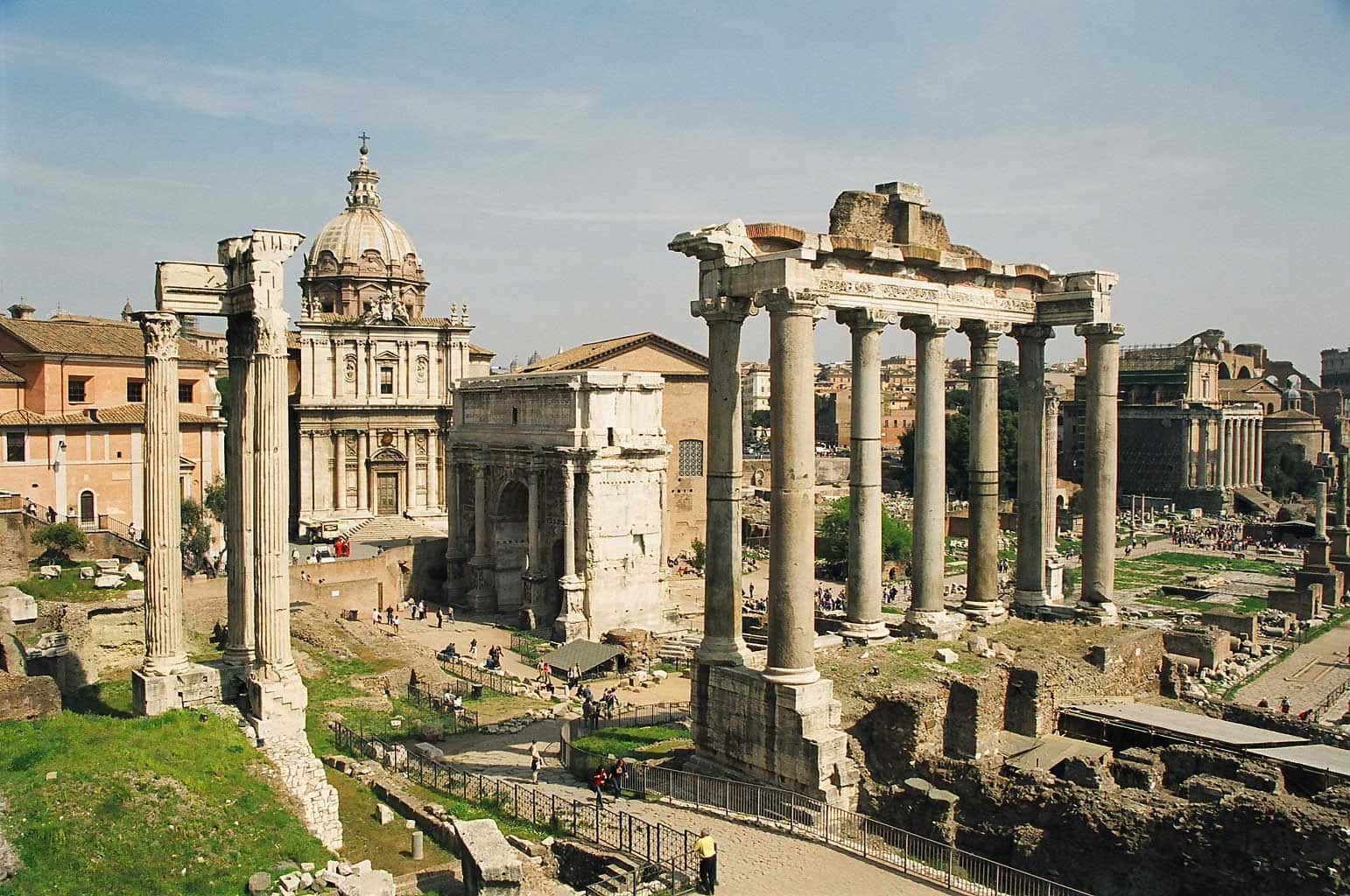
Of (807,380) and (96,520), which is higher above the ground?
(807,380)

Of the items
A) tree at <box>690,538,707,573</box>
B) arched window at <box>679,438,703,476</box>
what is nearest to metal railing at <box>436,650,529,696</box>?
tree at <box>690,538,707,573</box>

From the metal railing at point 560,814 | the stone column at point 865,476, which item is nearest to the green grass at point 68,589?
the metal railing at point 560,814

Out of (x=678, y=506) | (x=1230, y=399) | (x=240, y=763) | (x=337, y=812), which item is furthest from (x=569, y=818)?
(x=1230, y=399)

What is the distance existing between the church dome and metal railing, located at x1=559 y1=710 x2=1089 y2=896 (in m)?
40.4

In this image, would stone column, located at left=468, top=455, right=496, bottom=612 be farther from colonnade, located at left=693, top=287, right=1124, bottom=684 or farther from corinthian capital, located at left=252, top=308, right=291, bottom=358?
corinthian capital, located at left=252, top=308, right=291, bottom=358

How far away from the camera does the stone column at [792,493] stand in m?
14.8

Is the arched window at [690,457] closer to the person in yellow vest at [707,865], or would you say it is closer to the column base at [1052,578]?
the column base at [1052,578]

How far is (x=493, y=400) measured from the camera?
136ft

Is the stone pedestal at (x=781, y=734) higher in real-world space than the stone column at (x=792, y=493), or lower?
lower

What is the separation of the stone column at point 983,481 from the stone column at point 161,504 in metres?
13.7

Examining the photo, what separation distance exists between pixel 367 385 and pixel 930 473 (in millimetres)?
35183

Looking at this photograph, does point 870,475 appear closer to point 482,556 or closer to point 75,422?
point 482,556

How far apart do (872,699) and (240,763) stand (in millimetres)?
8805

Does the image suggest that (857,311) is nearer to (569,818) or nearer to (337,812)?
(569,818)
